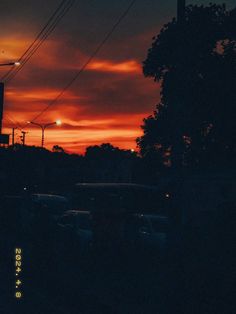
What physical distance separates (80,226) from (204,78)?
A: 21.1 m

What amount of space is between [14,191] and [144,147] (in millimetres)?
13061

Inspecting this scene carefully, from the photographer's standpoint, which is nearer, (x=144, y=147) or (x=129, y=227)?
(x=129, y=227)

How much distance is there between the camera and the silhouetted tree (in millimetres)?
48281

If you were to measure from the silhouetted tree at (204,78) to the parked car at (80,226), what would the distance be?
627 inches

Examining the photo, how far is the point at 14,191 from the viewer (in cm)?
6462

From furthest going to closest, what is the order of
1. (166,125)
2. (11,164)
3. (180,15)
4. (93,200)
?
(11,164) → (166,125) → (93,200) → (180,15)

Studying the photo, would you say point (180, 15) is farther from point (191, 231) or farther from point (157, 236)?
point (157, 236)

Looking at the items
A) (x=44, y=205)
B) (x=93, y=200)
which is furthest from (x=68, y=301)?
(x=93, y=200)

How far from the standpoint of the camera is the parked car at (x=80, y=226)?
30.5 metres

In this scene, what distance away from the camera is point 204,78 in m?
49.1

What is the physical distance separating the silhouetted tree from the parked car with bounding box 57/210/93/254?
15925 millimetres
